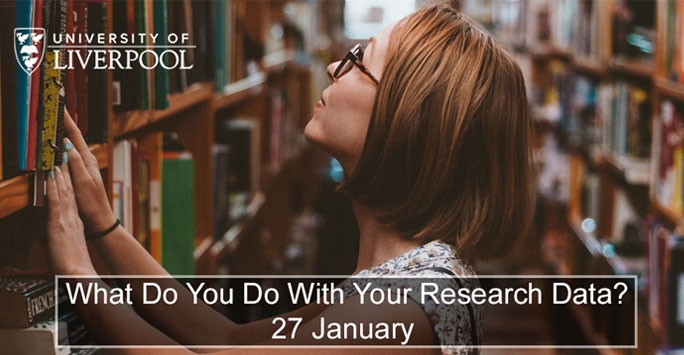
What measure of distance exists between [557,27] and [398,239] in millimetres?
4033

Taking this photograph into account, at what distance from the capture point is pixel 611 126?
10.9ft

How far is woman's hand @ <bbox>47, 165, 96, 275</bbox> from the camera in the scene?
961mm

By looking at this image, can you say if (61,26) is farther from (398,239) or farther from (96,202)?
(398,239)

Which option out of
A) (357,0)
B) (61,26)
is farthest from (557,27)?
(61,26)

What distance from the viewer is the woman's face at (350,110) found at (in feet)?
3.57

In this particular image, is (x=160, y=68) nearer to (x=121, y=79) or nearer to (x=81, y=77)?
(x=121, y=79)

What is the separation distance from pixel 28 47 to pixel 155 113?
21.1 inches

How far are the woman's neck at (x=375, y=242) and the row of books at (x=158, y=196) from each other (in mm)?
436

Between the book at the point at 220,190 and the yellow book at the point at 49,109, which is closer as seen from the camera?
the yellow book at the point at 49,109

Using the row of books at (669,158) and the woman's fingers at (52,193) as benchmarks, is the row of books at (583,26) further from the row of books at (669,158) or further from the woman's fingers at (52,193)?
the woman's fingers at (52,193)

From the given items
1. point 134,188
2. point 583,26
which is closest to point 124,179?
point 134,188

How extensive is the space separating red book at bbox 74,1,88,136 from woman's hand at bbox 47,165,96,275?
13 centimetres

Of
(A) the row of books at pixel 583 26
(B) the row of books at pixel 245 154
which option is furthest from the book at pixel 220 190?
(A) the row of books at pixel 583 26

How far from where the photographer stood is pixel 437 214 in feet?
3.66
